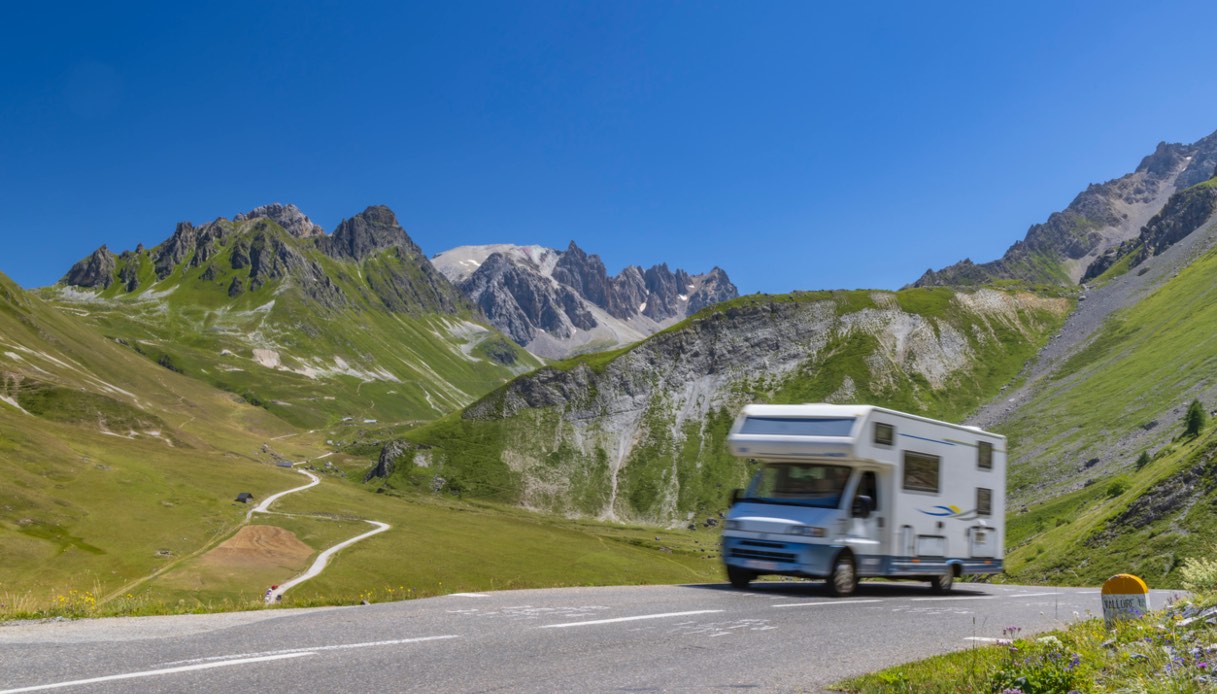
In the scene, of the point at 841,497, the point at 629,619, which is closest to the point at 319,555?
the point at 841,497

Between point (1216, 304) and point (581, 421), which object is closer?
point (1216, 304)

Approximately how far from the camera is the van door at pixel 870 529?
72.1 ft

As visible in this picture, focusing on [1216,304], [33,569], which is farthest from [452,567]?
[1216,304]

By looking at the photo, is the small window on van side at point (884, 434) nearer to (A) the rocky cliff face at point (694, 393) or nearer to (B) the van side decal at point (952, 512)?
(B) the van side decal at point (952, 512)

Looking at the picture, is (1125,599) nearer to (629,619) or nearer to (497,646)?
(629,619)

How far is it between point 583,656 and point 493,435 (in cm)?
16868

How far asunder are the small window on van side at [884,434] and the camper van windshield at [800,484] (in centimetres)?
123

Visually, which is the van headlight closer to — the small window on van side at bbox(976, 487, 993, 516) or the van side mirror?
the van side mirror

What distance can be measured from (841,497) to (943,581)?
6.56 metres

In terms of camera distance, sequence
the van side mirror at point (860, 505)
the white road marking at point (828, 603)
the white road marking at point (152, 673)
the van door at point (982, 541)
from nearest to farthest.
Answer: the white road marking at point (152, 673), the white road marking at point (828, 603), the van side mirror at point (860, 505), the van door at point (982, 541)

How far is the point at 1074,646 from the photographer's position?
33.8 feet

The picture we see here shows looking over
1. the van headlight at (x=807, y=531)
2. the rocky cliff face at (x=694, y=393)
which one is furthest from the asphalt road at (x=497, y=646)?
the rocky cliff face at (x=694, y=393)

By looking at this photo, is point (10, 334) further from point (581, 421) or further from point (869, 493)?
point (869, 493)

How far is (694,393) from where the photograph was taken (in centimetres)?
18300
